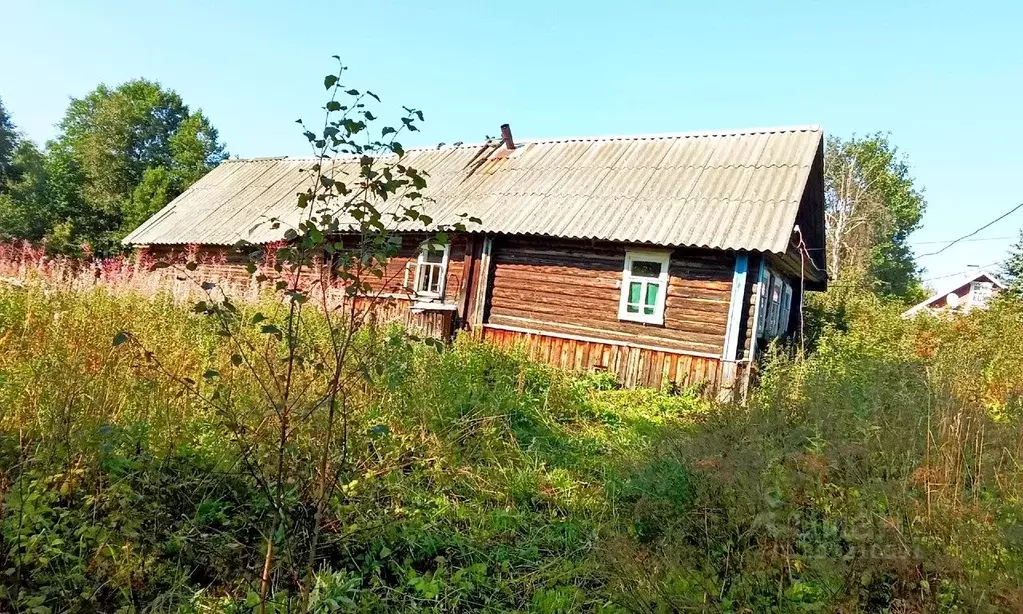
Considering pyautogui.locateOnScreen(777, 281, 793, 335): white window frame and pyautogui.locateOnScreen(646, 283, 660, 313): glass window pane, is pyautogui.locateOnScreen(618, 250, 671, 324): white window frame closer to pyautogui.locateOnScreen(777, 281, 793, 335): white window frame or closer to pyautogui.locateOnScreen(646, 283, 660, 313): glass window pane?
pyautogui.locateOnScreen(646, 283, 660, 313): glass window pane

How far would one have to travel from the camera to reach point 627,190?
10.6 meters

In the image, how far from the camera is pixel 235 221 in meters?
14.5

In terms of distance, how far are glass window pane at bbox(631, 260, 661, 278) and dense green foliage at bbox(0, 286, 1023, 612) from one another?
4985mm

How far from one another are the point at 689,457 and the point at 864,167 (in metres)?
40.2

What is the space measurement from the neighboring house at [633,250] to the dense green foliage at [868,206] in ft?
66.4

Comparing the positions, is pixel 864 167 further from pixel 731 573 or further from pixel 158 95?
pixel 158 95

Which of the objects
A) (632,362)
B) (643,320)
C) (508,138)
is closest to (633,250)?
(643,320)

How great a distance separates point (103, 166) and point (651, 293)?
110 ft

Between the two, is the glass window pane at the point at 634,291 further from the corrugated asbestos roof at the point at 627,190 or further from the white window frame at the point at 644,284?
the corrugated asbestos roof at the point at 627,190

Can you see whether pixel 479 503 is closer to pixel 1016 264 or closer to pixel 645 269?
pixel 645 269

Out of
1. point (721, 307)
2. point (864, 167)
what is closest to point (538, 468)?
point (721, 307)

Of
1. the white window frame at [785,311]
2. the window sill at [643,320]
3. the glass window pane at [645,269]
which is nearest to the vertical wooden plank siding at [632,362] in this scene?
the window sill at [643,320]

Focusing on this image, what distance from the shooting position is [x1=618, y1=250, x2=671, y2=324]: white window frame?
9320 mm

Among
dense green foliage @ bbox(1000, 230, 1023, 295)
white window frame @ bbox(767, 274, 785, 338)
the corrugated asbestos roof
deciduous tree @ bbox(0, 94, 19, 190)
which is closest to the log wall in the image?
the corrugated asbestos roof
